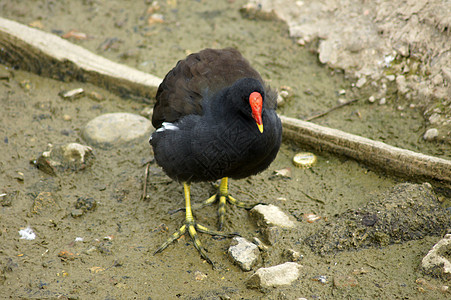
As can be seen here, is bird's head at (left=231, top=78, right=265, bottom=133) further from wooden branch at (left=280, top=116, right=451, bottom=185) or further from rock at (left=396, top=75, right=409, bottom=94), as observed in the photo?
rock at (left=396, top=75, right=409, bottom=94)

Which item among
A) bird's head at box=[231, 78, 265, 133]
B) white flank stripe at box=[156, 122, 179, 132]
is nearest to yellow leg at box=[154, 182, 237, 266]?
white flank stripe at box=[156, 122, 179, 132]

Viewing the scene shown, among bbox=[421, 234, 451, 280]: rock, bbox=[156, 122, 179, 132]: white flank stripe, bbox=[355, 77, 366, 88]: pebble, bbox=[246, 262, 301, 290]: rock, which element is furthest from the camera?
→ bbox=[355, 77, 366, 88]: pebble

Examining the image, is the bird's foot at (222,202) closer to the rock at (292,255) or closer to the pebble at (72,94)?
the rock at (292,255)

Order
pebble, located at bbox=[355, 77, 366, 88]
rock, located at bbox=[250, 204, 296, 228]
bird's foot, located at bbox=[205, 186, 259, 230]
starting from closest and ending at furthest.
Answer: rock, located at bbox=[250, 204, 296, 228]
bird's foot, located at bbox=[205, 186, 259, 230]
pebble, located at bbox=[355, 77, 366, 88]

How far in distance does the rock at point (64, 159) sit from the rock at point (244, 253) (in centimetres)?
174

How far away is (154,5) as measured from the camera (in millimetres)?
6457

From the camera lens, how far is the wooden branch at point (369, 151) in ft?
11.9

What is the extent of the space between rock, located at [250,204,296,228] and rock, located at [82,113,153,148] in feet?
5.25

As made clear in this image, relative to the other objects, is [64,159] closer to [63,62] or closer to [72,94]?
[72,94]

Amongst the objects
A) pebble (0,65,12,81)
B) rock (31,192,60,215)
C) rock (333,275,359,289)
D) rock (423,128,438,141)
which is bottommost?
rock (31,192,60,215)

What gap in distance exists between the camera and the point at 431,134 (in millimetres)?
4090

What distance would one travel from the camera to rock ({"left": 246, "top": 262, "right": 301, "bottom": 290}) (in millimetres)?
2971

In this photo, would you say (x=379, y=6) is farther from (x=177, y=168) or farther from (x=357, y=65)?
(x=177, y=168)

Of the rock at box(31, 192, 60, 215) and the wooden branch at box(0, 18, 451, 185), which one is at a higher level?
the wooden branch at box(0, 18, 451, 185)
